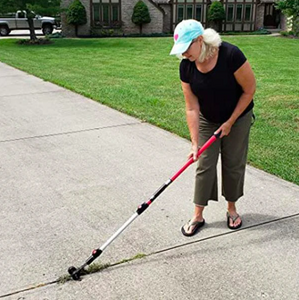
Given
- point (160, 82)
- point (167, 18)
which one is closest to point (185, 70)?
point (160, 82)

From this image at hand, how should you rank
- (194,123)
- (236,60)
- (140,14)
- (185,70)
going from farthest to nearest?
(140,14), (194,123), (185,70), (236,60)

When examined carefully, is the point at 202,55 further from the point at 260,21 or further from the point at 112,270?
the point at 260,21

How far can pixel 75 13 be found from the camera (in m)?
26.5

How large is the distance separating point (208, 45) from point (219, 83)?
28 centimetres

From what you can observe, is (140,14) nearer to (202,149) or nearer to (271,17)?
(271,17)

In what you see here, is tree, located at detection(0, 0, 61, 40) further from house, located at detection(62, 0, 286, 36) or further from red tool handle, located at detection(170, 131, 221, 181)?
red tool handle, located at detection(170, 131, 221, 181)

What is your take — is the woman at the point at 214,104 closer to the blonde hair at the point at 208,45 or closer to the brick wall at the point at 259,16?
the blonde hair at the point at 208,45

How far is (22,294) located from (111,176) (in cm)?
209

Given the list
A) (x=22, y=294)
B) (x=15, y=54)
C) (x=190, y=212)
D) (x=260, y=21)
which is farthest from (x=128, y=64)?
(x=260, y=21)

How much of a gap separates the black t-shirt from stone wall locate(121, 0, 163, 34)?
86.1ft

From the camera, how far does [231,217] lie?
3.66m

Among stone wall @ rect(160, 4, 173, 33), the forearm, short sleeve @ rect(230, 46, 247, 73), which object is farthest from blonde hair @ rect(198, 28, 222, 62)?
stone wall @ rect(160, 4, 173, 33)

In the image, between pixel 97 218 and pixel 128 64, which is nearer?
pixel 97 218

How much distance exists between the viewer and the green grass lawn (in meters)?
5.74
